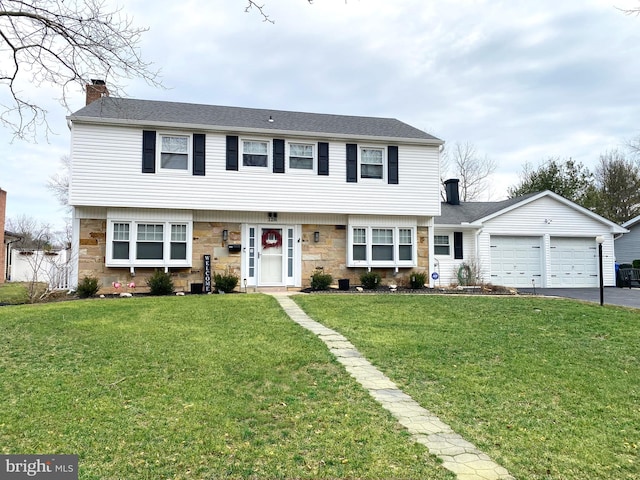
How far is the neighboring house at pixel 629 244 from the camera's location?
21375 mm

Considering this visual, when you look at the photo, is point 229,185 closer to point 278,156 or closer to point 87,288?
point 278,156

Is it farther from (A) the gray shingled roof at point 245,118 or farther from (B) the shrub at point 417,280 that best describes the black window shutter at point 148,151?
(B) the shrub at point 417,280

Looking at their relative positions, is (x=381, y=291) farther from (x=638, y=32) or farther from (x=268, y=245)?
(x=638, y=32)

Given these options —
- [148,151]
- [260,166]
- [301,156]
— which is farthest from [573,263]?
[148,151]

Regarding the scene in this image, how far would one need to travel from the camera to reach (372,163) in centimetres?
1461

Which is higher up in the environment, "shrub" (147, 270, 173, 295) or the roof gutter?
the roof gutter

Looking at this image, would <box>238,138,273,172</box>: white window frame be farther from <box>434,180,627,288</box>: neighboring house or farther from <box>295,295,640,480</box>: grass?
<box>434,180,627,288</box>: neighboring house

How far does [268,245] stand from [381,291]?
4005mm

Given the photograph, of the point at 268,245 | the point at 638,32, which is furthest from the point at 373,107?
the point at 638,32

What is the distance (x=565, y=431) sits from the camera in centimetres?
375

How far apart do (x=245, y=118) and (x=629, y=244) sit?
20.7 metres

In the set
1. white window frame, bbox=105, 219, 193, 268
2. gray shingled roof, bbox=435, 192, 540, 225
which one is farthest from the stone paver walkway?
gray shingled roof, bbox=435, 192, 540, 225

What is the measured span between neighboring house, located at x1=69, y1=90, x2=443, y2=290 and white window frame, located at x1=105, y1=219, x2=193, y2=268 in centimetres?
3

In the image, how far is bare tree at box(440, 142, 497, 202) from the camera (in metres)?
31.3
